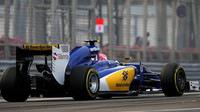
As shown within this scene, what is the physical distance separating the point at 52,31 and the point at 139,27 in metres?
3.84

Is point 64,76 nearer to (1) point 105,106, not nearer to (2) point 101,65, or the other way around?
(2) point 101,65

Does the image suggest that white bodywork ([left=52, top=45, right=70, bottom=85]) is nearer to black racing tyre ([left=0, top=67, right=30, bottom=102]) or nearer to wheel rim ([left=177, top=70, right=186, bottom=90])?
black racing tyre ([left=0, top=67, right=30, bottom=102])

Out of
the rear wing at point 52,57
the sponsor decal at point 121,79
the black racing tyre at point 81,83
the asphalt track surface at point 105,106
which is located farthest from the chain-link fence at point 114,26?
the asphalt track surface at point 105,106

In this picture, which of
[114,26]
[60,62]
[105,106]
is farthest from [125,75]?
[114,26]

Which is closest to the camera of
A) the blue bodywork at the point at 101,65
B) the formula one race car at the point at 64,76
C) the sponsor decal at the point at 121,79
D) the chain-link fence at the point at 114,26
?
the formula one race car at the point at 64,76

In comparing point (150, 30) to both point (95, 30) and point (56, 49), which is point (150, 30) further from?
point (56, 49)

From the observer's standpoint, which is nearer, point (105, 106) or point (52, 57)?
point (105, 106)

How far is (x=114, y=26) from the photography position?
1552cm

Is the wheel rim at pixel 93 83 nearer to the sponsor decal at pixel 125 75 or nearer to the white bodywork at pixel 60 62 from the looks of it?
the white bodywork at pixel 60 62

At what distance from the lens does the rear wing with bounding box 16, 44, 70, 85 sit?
8.95 m

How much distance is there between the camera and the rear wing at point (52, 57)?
895 centimetres

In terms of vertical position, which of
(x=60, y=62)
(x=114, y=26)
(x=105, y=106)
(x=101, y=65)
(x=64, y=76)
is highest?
(x=114, y=26)

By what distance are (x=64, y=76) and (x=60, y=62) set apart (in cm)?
26

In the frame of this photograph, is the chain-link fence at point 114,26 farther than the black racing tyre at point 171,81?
Yes
